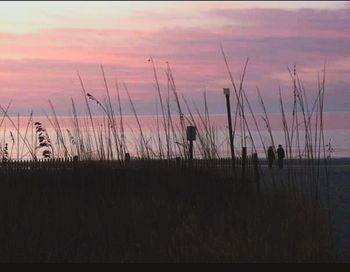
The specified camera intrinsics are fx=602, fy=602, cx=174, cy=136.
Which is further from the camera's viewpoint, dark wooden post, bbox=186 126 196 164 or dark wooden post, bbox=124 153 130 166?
dark wooden post, bbox=124 153 130 166

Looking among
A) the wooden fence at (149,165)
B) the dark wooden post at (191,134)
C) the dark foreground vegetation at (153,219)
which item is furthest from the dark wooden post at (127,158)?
the dark wooden post at (191,134)

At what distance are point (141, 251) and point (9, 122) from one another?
12.7 feet

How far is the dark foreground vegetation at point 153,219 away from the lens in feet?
15.7

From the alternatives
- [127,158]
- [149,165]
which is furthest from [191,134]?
[127,158]

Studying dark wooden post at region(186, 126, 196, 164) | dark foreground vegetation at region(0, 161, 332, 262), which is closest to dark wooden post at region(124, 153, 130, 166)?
dark foreground vegetation at region(0, 161, 332, 262)

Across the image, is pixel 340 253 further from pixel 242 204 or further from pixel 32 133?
pixel 32 133

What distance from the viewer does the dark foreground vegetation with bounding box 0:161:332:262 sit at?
15.7ft

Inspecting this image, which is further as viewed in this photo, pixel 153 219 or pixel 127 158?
pixel 127 158

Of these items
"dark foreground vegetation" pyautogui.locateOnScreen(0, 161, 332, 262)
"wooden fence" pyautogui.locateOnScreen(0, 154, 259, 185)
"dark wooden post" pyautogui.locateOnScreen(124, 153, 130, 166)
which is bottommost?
"dark foreground vegetation" pyautogui.locateOnScreen(0, 161, 332, 262)

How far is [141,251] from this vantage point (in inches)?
200

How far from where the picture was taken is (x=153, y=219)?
19.5 feet

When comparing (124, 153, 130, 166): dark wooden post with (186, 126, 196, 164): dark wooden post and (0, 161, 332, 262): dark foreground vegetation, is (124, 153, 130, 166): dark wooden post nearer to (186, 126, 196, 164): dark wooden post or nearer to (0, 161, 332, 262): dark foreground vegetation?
(0, 161, 332, 262): dark foreground vegetation

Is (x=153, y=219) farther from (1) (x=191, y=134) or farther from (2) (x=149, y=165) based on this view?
(2) (x=149, y=165)

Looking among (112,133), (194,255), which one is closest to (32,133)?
(112,133)
